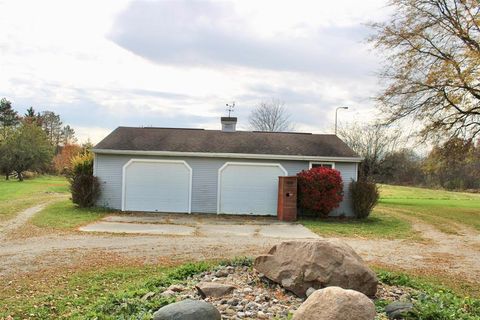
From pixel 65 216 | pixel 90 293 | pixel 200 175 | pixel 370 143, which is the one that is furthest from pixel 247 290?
pixel 370 143

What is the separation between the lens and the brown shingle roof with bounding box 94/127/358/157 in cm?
1775

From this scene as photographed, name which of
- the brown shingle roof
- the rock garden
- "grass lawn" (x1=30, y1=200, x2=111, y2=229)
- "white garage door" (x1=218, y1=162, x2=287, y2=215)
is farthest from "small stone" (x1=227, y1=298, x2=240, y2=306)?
the brown shingle roof

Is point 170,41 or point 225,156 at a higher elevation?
point 170,41

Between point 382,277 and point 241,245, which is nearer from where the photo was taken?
point 382,277

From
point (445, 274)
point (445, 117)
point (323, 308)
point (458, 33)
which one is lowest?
point (445, 274)

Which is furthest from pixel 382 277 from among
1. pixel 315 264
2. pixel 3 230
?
pixel 3 230

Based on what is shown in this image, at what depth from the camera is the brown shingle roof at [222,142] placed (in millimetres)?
17750

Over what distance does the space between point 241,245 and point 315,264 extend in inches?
196

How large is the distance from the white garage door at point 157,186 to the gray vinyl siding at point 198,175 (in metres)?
0.24

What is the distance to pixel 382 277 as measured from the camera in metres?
6.71

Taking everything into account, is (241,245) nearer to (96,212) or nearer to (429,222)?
(96,212)

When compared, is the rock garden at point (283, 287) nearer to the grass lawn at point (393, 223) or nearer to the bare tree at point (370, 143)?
the grass lawn at point (393, 223)

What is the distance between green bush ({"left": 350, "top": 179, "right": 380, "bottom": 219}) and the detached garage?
55 centimetres

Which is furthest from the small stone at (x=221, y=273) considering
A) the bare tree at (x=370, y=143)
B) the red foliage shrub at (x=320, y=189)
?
the bare tree at (x=370, y=143)
